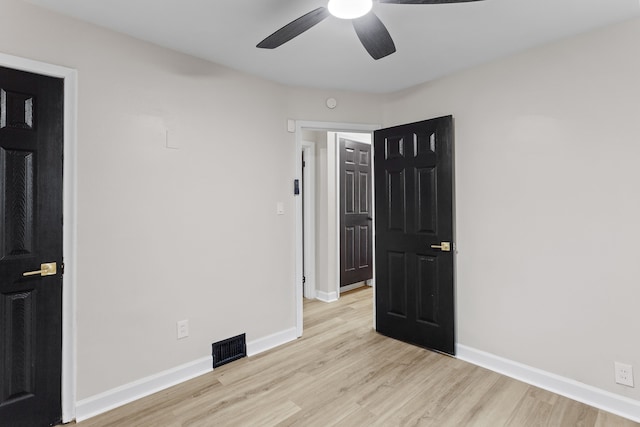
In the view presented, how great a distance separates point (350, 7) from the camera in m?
1.49

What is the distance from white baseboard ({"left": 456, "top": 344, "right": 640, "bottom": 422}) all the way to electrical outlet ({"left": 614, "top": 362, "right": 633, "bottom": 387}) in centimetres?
9

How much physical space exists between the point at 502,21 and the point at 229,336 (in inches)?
116

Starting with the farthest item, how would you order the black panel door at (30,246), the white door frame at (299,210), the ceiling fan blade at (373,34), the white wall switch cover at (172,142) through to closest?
the white door frame at (299,210), the white wall switch cover at (172,142), the black panel door at (30,246), the ceiling fan blade at (373,34)

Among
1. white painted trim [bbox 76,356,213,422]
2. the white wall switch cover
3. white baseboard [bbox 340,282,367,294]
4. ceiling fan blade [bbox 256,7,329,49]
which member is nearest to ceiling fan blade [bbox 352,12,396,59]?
ceiling fan blade [bbox 256,7,329,49]

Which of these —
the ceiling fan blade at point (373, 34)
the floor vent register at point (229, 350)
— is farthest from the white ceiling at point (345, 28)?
the floor vent register at point (229, 350)

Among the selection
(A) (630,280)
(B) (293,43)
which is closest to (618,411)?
(A) (630,280)

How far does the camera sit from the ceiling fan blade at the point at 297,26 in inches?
60.5

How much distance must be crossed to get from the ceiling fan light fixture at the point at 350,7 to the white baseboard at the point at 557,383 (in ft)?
8.51

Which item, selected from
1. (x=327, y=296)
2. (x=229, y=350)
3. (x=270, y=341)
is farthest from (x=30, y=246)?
Result: (x=327, y=296)

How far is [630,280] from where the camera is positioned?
198 centimetres

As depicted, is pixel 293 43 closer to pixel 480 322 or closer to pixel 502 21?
pixel 502 21

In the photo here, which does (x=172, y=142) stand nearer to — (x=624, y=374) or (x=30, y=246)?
(x=30, y=246)

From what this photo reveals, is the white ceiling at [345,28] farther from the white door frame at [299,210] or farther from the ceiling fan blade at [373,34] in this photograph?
the white door frame at [299,210]

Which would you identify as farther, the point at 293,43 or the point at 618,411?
the point at 293,43
